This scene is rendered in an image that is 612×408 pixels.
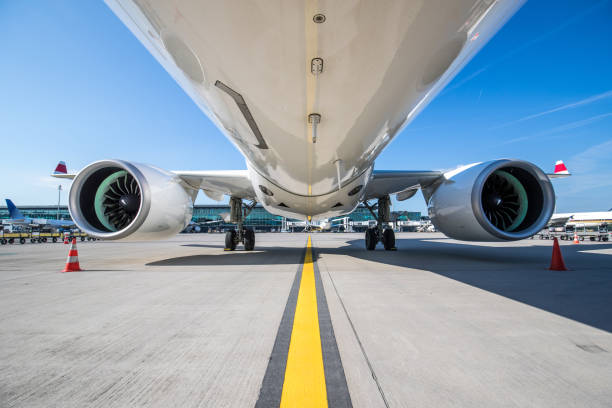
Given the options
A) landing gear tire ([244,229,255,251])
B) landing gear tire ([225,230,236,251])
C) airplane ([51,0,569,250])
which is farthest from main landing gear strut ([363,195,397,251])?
landing gear tire ([225,230,236,251])

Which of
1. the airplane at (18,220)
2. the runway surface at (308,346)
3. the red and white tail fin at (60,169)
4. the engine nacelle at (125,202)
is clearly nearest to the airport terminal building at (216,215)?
the airplane at (18,220)

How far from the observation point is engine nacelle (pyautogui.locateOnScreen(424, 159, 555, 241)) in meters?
5.09

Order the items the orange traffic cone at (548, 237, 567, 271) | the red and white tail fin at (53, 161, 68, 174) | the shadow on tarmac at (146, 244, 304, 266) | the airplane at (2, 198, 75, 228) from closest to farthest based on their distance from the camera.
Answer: the orange traffic cone at (548, 237, 567, 271)
the shadow on tarmac at (146, 244, 304, 266)
the red and white tail fin at (53, 161, 68, 174)
the airplane at (2, 198, 75, 228)

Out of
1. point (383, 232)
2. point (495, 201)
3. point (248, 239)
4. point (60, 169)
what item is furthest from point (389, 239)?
point (60, 169)

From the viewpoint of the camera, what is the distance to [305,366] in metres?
1.32

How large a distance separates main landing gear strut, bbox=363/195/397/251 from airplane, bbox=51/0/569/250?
107 inches

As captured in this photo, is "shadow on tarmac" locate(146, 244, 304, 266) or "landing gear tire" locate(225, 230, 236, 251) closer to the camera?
"shadow on tarmac" locate(146, 244, 304, 266)

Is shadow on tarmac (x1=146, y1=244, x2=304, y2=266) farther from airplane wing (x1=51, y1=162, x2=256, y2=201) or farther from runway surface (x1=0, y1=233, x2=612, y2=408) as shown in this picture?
runway surface (x1=0, y1=233, x2=612, y2=408)

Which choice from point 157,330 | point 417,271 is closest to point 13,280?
point 157,330

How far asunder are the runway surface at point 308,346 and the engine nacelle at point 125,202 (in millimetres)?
2132

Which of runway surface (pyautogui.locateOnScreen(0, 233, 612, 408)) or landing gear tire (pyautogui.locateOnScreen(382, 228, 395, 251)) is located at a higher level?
landing gear tire (pyautogui.locateOnScreen(382, 228, 395, 251))

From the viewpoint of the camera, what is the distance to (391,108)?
8.77ft

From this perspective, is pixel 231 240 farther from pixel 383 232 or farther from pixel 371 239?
pixel 383 232

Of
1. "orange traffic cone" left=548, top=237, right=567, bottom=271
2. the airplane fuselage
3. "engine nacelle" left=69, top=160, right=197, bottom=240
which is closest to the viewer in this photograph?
the airplane fuselage
